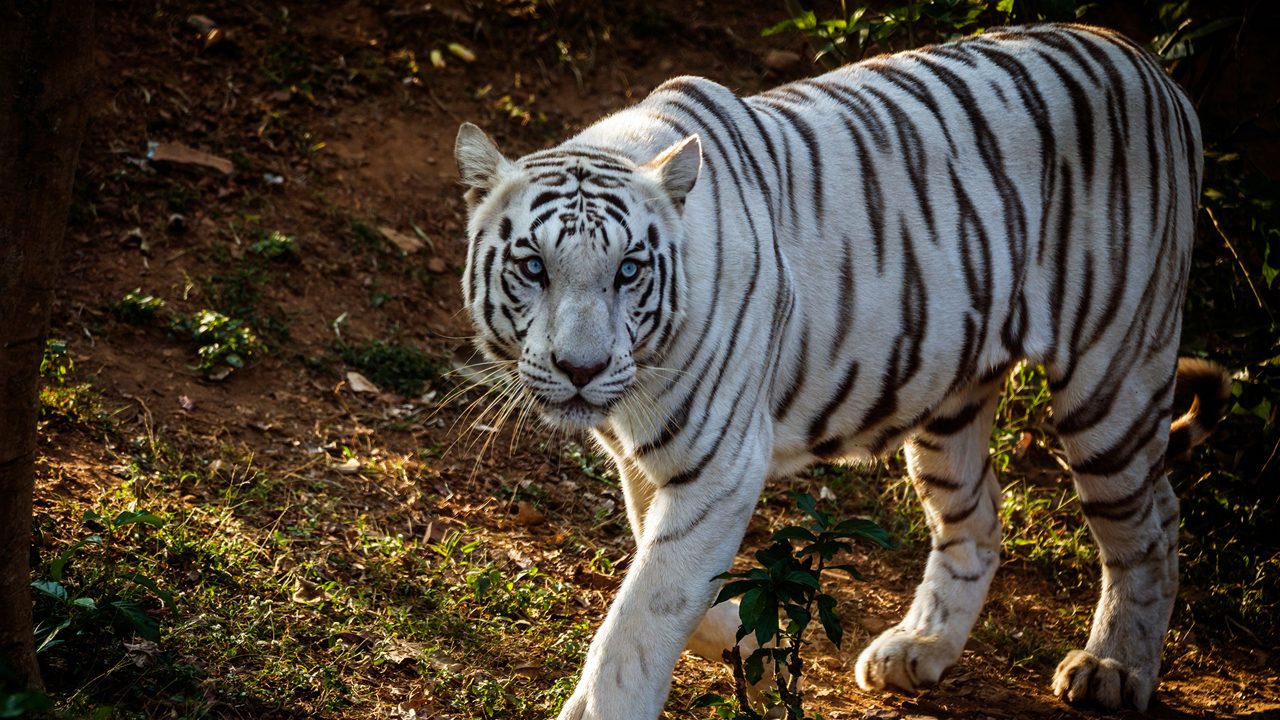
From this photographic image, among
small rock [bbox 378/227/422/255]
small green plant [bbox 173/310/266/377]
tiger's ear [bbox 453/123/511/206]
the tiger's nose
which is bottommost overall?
small green plant [bbox 173/310/266/377]

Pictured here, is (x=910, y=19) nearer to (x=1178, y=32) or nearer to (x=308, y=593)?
(x=1178, y=32)

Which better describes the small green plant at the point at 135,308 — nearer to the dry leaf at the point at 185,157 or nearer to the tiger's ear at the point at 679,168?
the dry leaf at the point at 185,157

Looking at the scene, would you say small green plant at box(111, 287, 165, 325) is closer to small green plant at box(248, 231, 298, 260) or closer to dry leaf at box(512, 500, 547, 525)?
small green plant at box(248, 231, 298, 260)

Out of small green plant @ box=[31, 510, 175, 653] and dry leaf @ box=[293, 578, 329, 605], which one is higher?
small green plant @ box=[31, 510, 175, 653]

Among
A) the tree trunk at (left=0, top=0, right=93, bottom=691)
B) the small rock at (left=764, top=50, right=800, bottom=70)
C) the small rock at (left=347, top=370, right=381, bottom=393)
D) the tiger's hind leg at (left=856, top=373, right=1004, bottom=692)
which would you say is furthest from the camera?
the small rock at (left=764, top=50, right=800, bottom=70)

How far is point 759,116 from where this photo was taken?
3484 millimetres

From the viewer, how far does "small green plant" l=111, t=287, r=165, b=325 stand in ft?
15.0

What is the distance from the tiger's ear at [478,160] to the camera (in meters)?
3.05

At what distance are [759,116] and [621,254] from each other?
2.81 feet

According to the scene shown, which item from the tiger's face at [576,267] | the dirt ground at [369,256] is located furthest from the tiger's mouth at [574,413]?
the dirt ground at [369,256]

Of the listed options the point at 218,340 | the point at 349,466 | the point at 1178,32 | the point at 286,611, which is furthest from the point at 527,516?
the point at 1178,32

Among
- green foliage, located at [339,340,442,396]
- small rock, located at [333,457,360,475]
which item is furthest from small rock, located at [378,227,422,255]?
small rock, located at [333,457,360,475]

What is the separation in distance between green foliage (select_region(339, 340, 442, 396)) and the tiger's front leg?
2.04m

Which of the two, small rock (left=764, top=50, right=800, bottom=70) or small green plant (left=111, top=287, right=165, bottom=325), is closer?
small green plant (left=111, top=287, right=165, bottom=325)
